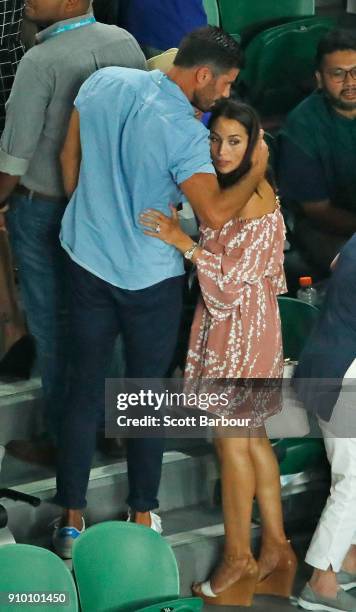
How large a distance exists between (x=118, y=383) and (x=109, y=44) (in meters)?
1.08

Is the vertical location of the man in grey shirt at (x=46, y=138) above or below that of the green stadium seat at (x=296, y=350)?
above

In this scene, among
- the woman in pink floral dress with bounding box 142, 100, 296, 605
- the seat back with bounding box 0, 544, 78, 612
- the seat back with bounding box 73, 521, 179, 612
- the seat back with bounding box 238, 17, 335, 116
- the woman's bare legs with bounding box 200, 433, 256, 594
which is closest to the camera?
the seat back with bounding box 0, 544, 78, 612

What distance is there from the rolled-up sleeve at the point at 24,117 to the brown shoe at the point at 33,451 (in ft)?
3.22

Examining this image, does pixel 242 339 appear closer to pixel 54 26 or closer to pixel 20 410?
pixel 20 410

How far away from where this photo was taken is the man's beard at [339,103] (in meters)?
4.70

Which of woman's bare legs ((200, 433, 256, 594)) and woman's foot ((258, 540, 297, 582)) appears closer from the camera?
woman's bare legs ((200, 433, 256, 594))

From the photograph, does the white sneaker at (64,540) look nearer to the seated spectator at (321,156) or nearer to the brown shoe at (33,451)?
the brown shoe at (33,451)

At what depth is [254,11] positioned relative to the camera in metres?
5.14

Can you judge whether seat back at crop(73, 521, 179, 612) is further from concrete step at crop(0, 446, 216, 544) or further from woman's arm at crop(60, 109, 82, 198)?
woman's arm at crop(60, 109, 82, 198)

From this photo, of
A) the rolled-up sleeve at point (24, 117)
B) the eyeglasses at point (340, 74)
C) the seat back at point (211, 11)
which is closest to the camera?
the rolled-up sleeve at point (24, 117)

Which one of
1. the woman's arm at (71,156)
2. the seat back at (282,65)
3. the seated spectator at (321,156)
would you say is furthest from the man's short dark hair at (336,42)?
the woman's arm at (71,156)

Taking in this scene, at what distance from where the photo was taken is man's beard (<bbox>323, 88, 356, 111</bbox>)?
4.70 meters

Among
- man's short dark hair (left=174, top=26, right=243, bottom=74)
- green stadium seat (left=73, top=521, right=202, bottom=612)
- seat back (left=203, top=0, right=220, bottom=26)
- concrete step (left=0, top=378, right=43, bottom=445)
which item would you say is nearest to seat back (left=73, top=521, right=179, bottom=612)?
green stadium seat (left=73, top=521, right=202, bottom=612)

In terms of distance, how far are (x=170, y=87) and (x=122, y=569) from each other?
1399mm
